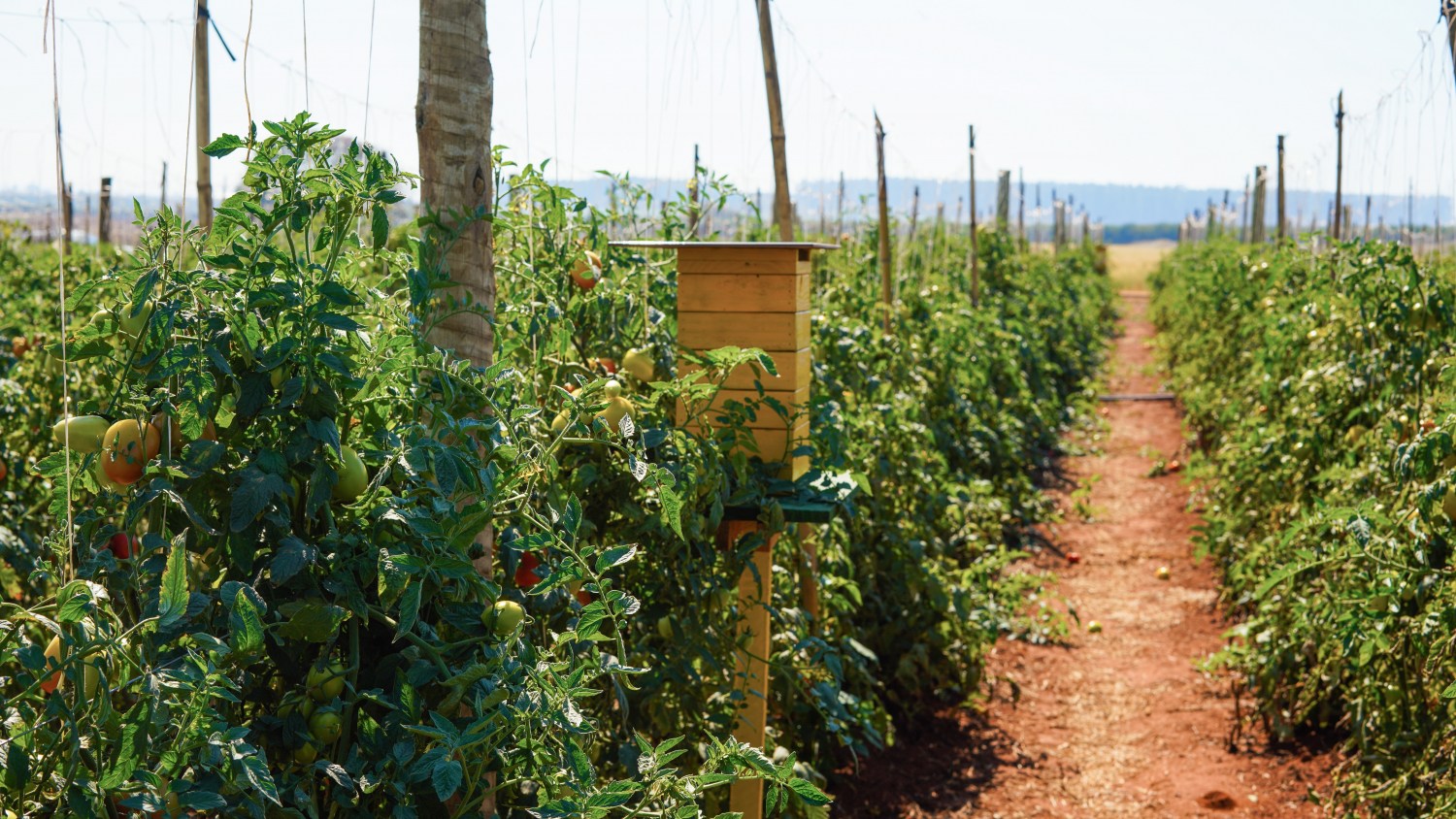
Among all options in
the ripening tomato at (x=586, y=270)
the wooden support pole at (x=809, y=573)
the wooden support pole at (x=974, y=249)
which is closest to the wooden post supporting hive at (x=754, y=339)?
the ripening tomato at (x=586, y=270)

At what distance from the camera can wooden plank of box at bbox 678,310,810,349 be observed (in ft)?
9.16

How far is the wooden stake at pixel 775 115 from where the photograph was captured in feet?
13.4

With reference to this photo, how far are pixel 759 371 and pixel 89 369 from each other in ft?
7.37

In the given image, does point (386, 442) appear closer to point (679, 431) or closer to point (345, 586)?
point (345, 586)

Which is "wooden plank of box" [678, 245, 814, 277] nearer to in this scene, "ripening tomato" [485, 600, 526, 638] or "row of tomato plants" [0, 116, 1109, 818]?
"row of tomato plants" [0, 116, 1109, 818]

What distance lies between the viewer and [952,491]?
5.11m

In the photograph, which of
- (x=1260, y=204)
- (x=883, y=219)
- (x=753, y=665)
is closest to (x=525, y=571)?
(x=753, y=665)

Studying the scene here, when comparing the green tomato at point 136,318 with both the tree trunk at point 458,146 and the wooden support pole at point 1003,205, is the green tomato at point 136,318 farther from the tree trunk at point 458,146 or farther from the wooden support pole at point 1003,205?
the wooden support pole at point 1003,205

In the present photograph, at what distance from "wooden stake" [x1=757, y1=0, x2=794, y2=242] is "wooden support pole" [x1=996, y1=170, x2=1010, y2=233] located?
23.2ft

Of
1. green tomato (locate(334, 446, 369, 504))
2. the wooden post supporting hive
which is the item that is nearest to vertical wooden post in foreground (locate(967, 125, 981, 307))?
the wooden post supporting hive

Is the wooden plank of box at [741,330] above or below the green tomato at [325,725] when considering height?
above

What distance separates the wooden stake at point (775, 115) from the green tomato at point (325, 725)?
9.83 ft

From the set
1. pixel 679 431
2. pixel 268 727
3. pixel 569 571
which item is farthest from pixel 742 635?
pixel 268 727

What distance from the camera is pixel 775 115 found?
408 cm
